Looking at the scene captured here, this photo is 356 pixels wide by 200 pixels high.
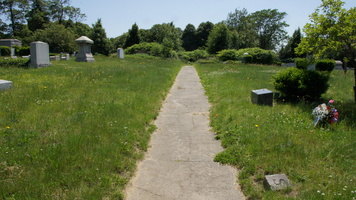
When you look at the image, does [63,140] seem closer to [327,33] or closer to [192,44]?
[327,33]

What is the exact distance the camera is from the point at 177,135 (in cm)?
585

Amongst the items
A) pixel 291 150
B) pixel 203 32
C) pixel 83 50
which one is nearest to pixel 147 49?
pixel 83 50

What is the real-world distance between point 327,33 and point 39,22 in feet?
222

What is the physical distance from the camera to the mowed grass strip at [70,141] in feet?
10.9

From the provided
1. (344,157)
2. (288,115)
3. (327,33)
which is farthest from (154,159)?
(327,33)

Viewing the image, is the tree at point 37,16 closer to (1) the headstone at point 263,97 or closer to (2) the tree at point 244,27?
(2) the tree at point 244,27

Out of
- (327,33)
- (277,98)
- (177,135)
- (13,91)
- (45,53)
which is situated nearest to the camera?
(177,135)

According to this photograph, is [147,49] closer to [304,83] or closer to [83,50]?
[83,50]

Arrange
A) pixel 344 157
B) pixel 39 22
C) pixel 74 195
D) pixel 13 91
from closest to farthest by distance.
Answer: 1. pixel 74 195
2. pixel 344 157
3. pixel 13 91
4. pixel 39 22

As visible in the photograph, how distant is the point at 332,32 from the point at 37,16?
6786 cm

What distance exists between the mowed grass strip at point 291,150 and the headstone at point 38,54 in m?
13.8

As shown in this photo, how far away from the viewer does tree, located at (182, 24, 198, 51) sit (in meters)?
83.1

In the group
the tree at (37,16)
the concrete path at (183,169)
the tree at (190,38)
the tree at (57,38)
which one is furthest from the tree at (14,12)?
the concrete path at (183,169)

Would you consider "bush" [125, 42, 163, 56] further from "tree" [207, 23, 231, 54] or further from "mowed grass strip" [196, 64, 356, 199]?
"mowed grass strip" [196, 64, 356, 199]
